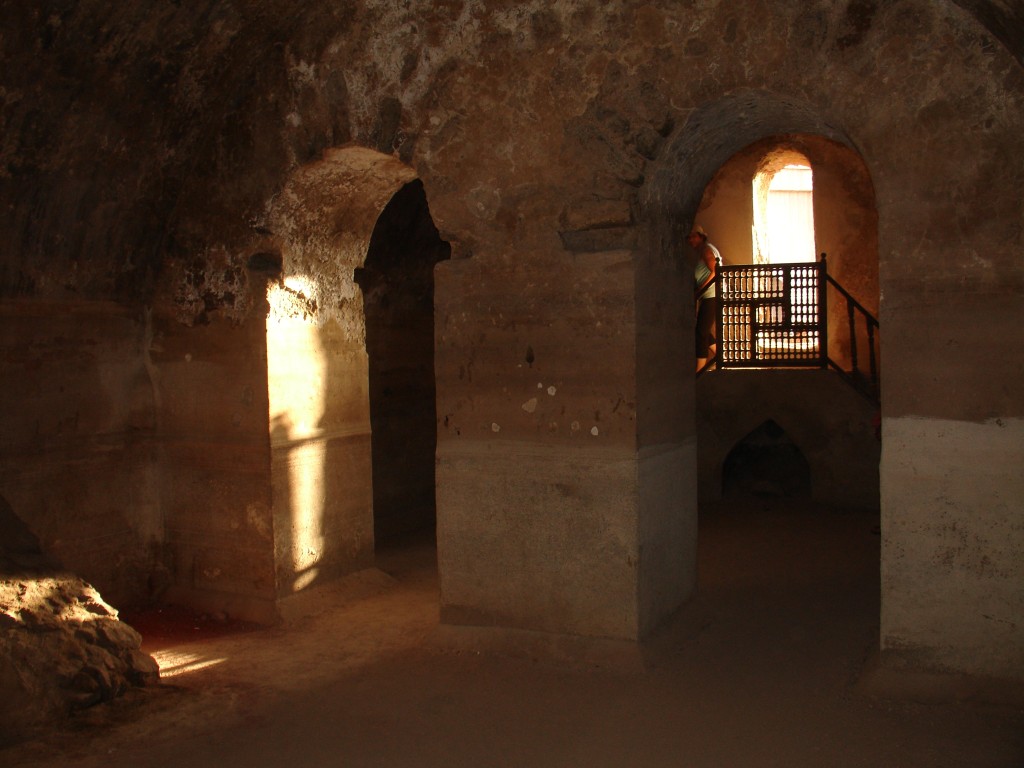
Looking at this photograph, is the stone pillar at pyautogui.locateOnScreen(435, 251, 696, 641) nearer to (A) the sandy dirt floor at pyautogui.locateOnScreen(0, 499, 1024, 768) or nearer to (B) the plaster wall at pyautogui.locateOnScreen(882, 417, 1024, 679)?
(A) the sandy dirt floor at pyautogui.locateOnScreen(0, 499, 1024, 768)

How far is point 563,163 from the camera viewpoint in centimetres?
489

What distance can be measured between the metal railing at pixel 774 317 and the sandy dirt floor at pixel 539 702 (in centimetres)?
399

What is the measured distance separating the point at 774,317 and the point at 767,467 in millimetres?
1603

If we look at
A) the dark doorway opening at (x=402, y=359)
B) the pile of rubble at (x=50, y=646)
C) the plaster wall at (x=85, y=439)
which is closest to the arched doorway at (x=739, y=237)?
the dark doorway opening at (x=402, y=359)

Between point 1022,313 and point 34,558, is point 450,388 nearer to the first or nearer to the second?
point 34,558

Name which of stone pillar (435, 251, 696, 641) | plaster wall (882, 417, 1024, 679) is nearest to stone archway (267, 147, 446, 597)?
stone pillar (435, 251, 696, 641)

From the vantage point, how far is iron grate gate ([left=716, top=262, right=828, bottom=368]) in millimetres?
9742

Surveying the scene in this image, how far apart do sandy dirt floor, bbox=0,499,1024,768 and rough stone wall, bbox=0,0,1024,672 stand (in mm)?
323

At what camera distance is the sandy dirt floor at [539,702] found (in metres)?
3.99

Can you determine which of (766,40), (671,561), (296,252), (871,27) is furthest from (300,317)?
(871,27)

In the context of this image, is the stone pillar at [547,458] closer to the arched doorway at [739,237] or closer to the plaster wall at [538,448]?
the plaster wall at [538,448]

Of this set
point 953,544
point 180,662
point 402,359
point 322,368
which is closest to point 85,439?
point 322,368

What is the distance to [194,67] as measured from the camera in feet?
18.7

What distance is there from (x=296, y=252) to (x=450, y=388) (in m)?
1.67
